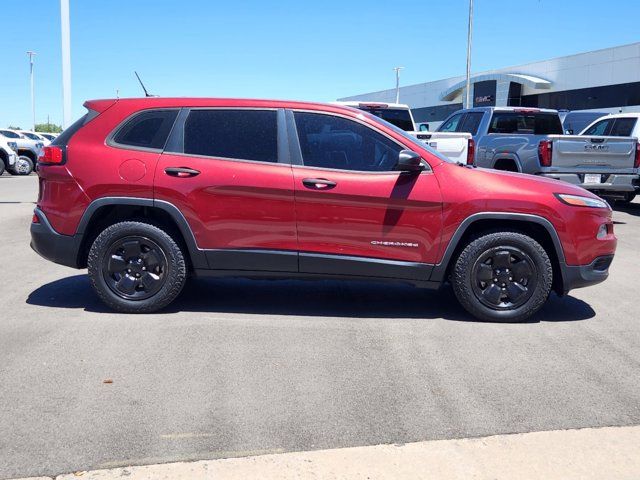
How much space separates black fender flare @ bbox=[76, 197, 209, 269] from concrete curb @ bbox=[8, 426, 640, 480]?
2621mm

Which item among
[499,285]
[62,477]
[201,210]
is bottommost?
[62,477]

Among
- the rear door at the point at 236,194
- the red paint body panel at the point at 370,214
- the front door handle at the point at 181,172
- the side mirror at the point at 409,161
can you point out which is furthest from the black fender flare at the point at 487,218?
the front door handle at the point at 181,172

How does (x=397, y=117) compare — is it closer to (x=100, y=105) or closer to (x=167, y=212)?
(x=100, y=105)

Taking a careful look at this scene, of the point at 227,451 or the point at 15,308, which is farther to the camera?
the point at 15,308

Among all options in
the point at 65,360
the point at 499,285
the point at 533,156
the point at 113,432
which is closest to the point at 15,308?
the point at 65,360

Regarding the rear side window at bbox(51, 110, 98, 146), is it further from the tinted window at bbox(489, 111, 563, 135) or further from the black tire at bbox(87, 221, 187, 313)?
the tinted window at bbox(489, 111, 563, 135)

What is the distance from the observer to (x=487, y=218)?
5.60 meters

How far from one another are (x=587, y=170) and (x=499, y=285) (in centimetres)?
706

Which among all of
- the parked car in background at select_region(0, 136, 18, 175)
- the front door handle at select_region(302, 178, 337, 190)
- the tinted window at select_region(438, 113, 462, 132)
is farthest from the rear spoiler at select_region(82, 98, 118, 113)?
the parked car in background at select_region(0, 136, 18, 175)

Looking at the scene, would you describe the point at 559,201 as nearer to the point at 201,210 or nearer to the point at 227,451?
the point at 201,210

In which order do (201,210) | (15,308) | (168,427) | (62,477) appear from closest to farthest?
(62,477) → (168,427) → (201,210) → (15,308)

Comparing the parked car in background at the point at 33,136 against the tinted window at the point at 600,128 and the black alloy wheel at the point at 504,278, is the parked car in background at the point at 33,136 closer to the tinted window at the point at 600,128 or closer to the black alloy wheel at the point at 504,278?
the tinted window at the point at 600,128

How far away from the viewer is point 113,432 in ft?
11.8

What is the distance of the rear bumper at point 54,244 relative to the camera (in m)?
5.76
